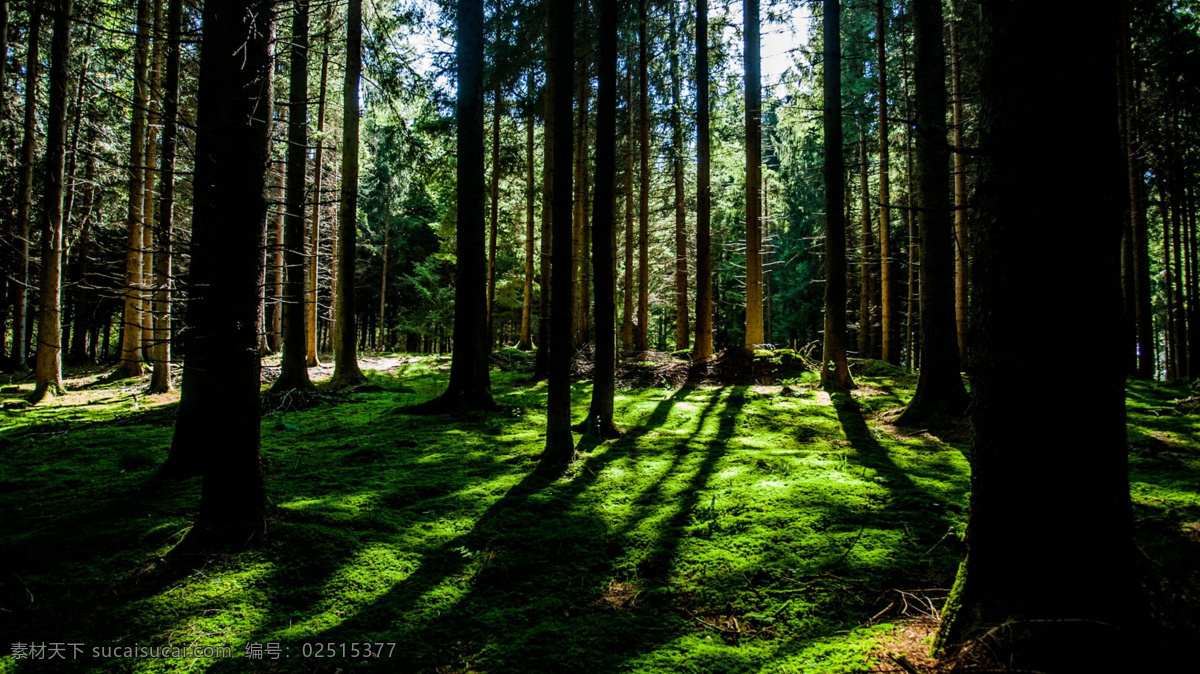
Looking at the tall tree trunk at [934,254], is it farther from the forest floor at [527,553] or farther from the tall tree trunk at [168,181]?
the tall tree trunk at [168,181]

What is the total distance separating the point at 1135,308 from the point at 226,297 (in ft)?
61.9

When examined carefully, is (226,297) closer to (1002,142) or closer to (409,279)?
(1002,142)

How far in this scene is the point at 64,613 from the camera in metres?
2.73

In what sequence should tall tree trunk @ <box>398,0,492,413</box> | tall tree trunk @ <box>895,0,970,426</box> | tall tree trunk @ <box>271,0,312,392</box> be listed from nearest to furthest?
tall tree trunk @ <box>895,0,970,426</box> → tall tree trunk @ <box>398,0,492,413</box> → tall tree trunk @ <box>271,0,312,392</box>

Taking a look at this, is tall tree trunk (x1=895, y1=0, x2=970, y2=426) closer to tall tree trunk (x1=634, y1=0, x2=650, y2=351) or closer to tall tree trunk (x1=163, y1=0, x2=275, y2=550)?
tall tree trunk (x1=634, y1=0, x2=650, y2=351)

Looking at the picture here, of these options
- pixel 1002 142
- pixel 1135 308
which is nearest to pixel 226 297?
pixel 1002 142

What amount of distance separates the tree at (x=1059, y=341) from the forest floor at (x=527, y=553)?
0.37 meters

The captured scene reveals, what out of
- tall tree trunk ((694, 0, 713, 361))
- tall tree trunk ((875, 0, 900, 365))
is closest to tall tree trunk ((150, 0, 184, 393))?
tall tree trunk ((694, 0, 713, 361))

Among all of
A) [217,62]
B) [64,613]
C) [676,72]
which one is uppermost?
[676,72]

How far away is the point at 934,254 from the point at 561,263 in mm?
5385

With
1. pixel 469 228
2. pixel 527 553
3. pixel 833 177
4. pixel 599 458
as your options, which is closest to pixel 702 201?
pixel 833 177

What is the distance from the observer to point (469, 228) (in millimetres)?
8031

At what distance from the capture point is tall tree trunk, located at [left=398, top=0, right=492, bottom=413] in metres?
7.67

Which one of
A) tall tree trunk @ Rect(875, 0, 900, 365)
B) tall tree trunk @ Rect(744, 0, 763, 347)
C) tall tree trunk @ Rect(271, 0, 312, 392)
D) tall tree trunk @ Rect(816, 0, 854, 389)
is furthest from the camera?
tall tree trunk @ Rect(875, 0, 900, 365)
